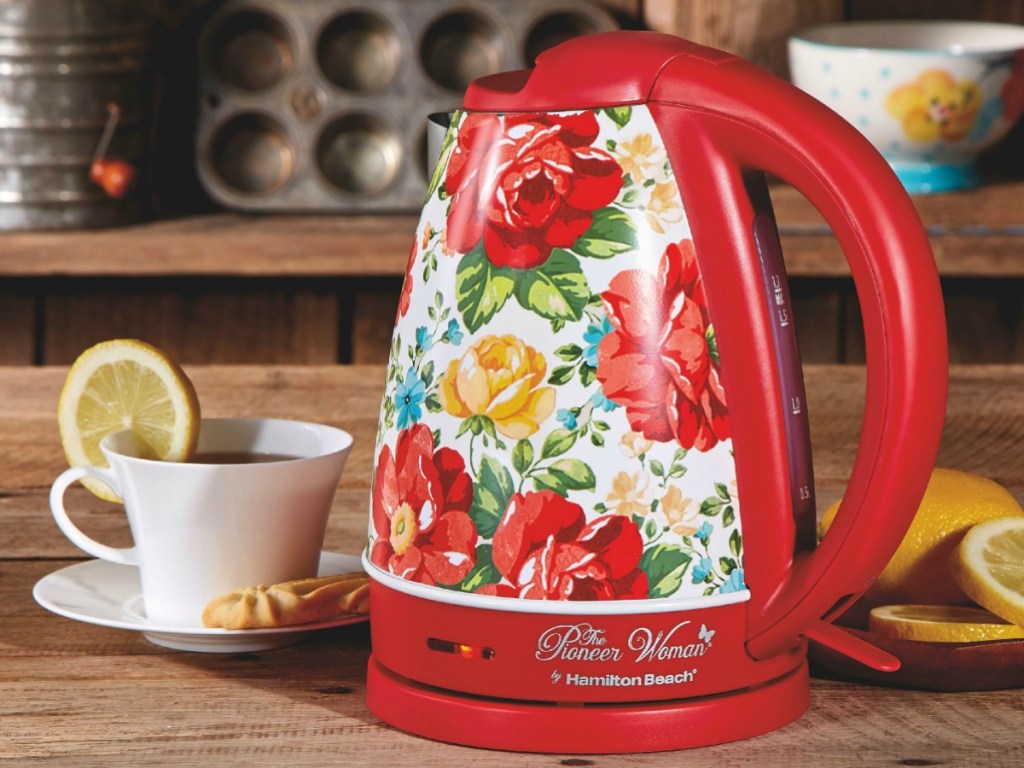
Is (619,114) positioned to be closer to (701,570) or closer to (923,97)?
(701,570)

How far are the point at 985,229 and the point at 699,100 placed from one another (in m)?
1.19

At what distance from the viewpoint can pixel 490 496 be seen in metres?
0.49

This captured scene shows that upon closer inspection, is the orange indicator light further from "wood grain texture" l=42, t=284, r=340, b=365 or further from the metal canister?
"wood grain texture" l=42, t=284, r=340, b=365

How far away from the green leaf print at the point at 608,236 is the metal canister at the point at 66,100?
121cm

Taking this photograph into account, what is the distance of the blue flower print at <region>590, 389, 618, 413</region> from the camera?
0.48 metres

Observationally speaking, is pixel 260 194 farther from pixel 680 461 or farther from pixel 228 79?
pixel 680 461

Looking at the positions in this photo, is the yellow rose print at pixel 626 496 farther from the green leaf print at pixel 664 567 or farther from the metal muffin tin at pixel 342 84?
the metal muffin tin at pixel 342 84

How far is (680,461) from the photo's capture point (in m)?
0.49

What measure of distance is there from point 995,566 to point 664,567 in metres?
0.15

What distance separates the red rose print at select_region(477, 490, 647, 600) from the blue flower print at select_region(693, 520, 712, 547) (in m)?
0.02

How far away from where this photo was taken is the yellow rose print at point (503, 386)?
49cm

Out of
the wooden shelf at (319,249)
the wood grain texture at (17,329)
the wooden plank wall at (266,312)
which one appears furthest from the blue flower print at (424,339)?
the wood grain texture at (17,329)

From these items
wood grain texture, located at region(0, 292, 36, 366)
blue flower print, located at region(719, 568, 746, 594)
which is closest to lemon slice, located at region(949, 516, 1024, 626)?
blue flower print, located at region(719, 568, 746, 594)

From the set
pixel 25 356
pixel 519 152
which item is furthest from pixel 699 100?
pixel 25 356
